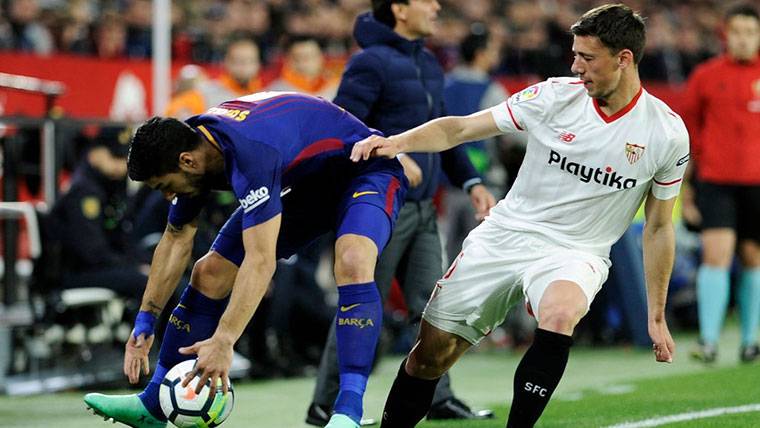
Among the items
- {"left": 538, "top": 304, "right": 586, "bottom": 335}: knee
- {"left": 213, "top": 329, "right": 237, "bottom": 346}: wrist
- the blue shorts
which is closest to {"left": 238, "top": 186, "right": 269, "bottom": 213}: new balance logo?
{"left": 213, "top": 329, "right": 237, "bottom": 346}: wrist

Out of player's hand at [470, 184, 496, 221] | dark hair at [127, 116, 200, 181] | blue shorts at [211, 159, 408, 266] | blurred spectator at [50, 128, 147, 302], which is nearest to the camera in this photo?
dark hair at [127, 116, 200, 181]

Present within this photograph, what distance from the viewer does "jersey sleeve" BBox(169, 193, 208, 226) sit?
601 centimetres

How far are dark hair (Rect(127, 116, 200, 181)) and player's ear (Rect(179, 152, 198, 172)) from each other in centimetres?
2

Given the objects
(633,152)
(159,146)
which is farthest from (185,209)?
(633,152)

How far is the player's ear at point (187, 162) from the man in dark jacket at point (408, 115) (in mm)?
1729

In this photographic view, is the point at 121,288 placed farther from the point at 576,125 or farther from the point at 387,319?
the point at 576,125

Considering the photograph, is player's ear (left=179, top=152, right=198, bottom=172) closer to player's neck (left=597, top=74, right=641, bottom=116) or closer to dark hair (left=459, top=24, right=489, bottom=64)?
player's neck (left=597, top=74, right=641, bottom=116)

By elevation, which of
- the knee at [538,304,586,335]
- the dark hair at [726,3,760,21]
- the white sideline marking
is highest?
the dark hair at [726,3,760,21]

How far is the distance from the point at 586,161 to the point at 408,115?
1.86 m

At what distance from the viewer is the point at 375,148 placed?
5789mm

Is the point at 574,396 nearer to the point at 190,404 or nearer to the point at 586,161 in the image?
the point at 586,161

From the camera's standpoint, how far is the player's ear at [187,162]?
18.0 feet

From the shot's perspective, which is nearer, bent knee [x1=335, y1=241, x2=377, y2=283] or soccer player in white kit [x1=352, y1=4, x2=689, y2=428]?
soccer player in white kit [x1=352, y1=4, x2=689, y2=428]

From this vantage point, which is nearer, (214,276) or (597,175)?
(597,175)
